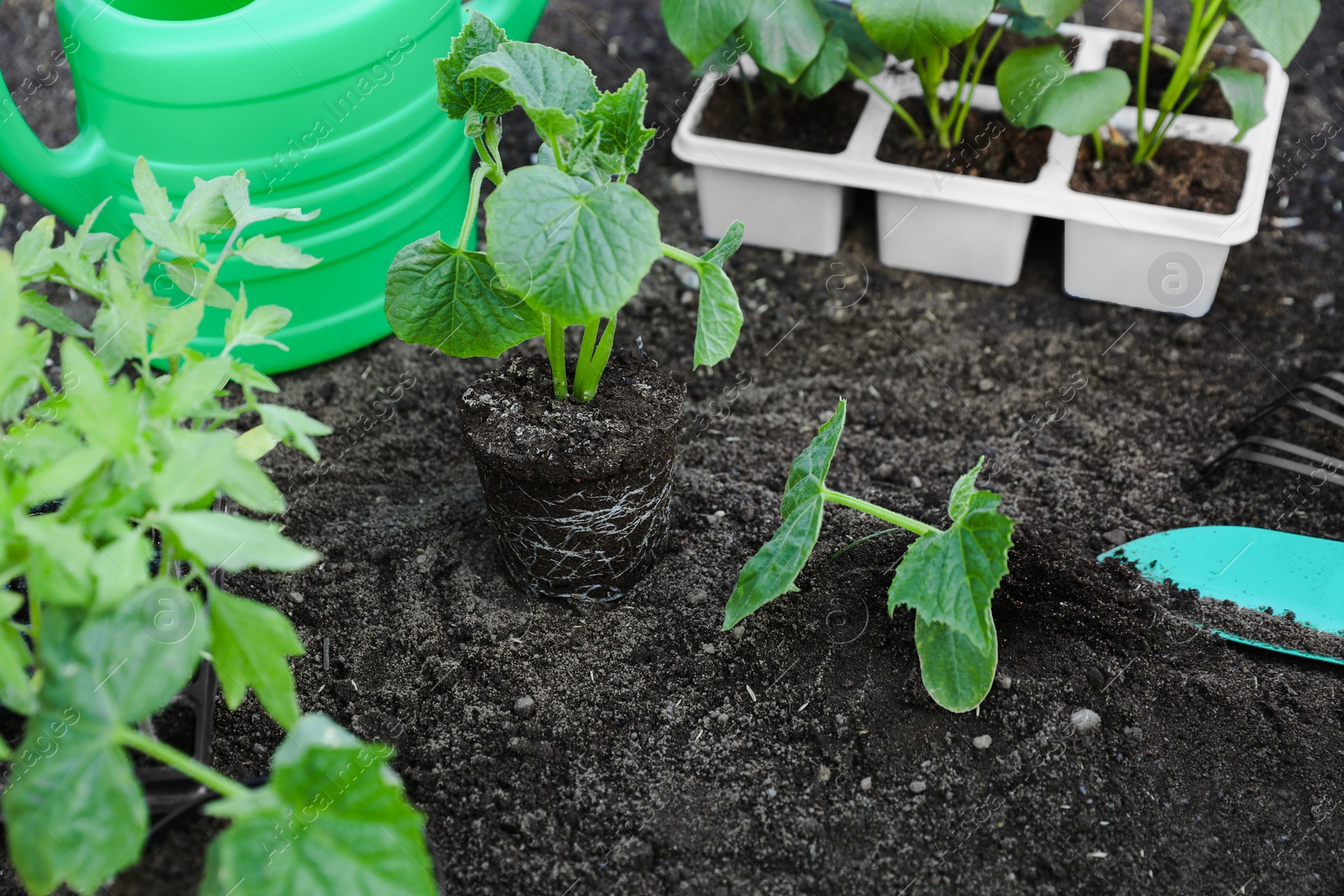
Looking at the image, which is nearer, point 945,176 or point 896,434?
point 896,434

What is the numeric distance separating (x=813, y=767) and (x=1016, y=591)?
342mm

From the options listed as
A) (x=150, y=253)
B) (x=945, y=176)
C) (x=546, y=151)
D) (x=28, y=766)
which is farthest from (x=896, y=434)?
(x=28, y=766)

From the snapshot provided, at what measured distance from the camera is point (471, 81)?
1.08 meters

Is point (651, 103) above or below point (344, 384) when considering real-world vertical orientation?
above

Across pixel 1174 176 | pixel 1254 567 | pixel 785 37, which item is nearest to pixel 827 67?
pixel 785 37

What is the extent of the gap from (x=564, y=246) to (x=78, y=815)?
1.94 feet

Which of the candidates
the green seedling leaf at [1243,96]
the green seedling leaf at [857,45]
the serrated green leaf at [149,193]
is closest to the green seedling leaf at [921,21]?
the green seedling leaf at [857,45]

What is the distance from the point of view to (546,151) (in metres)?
1.23

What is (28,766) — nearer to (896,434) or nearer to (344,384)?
(344,384)

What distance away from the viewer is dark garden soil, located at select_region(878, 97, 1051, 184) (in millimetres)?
1858

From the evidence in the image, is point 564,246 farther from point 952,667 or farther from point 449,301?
point 952,667

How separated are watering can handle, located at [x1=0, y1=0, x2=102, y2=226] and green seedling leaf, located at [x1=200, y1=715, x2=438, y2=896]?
1024 millimetres

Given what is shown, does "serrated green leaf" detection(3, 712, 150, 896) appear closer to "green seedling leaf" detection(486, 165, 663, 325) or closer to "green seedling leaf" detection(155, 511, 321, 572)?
"green seedling leaf" detection(155, 511, 321, 572)

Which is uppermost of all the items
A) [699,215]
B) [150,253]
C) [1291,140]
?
[150,253]
